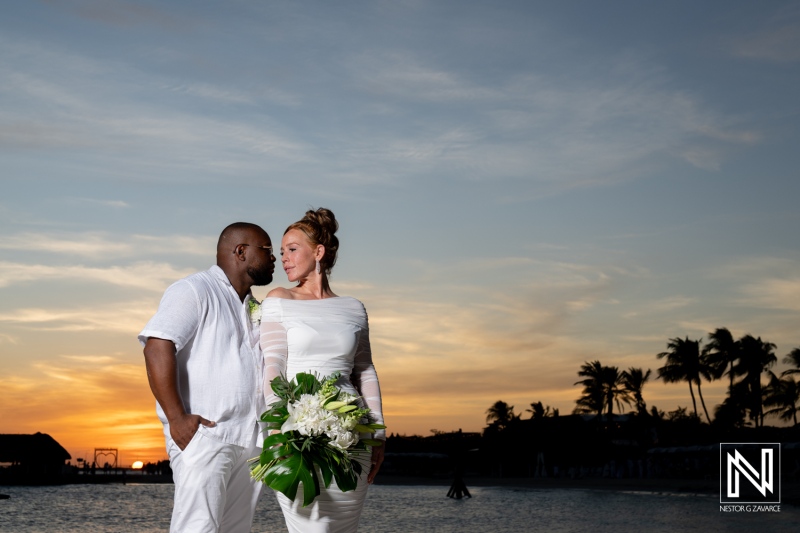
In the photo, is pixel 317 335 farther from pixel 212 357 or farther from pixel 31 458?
pixel 31 458

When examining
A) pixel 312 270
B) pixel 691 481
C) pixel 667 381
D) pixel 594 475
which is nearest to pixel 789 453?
pixel 691 481

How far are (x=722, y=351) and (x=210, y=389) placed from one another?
262ft

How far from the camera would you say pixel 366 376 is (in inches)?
167

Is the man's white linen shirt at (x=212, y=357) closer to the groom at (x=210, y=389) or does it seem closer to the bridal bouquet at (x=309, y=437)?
the groom at (x=210, y=389)

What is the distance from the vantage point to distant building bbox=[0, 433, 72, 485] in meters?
87.8

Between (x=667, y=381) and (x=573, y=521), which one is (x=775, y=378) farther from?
(x=573, y=521)

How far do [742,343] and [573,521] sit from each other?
46.9 metres

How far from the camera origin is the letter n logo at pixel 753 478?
41.7 m

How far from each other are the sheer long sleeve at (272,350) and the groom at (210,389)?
0.21m

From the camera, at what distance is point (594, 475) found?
70.7m

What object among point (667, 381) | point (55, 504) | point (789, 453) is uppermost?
point (667, 381)

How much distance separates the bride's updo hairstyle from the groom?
333 millimetres

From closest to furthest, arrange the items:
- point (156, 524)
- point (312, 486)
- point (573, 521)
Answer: point (312, 486) → point (573, 521) → point (156, 524)

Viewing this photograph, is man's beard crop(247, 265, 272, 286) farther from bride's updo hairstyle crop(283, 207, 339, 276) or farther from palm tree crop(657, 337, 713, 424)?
palm tree crop(657, 337, 713, 424)
